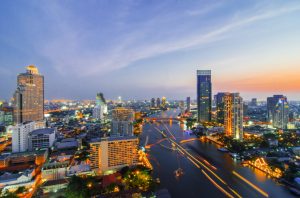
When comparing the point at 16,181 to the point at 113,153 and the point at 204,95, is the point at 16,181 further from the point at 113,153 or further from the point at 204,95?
the point at 204,95

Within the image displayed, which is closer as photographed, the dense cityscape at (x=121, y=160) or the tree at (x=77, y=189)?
the tree at (x=77, y=189)

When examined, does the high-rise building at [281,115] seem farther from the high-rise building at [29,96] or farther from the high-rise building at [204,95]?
the high-rise building at [29,96]

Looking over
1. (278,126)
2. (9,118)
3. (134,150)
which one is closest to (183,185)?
(134,150)

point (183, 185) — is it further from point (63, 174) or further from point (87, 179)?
point (63, 174)

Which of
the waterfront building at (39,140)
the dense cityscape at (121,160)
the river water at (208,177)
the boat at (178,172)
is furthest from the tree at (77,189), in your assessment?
the waterfront building at (39,140)

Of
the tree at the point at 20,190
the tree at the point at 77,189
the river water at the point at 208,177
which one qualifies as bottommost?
the river water at the point at 208,177

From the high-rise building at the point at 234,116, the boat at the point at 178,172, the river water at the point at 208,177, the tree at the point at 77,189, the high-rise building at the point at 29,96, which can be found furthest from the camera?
the high-rise building at the point at 29,96

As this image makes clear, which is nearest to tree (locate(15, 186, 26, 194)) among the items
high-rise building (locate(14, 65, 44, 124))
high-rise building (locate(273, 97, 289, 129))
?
high-rise building (locate(14, 65, 44, 124))
